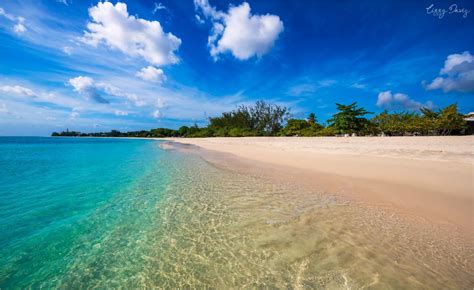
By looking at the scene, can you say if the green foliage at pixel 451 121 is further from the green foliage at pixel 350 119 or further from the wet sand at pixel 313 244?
the wet sand at pixel 313 244

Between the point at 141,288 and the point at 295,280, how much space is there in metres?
1.99

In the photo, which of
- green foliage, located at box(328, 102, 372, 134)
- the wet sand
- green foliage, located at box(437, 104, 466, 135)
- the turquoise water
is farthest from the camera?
green foliage, located at box(328, 102, 372, 134)

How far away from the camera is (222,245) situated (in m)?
3.48

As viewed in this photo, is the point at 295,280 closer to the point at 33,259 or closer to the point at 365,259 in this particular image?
the point at 365,259

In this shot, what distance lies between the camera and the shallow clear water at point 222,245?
104 inches

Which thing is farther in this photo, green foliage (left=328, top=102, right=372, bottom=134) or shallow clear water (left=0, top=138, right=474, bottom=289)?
green foliage (left=328, top=102, right=372, bottom=134)

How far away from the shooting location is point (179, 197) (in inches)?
240

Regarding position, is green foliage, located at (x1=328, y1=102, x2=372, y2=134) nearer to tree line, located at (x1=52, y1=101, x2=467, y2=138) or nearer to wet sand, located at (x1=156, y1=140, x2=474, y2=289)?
tree line, located at (x1=52, y1=101, x2=467, y2=138)

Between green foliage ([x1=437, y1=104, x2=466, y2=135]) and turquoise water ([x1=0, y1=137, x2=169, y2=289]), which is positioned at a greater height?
green foliage ([x1=437, y1=104, x2=466, y2=135])

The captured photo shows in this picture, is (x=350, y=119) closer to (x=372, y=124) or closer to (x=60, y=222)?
(x=372, y=124)

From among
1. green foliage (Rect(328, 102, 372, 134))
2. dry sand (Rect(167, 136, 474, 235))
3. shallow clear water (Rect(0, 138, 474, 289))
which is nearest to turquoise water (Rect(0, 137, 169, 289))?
shallow clear water (Rect(0, 138, 474, 289))

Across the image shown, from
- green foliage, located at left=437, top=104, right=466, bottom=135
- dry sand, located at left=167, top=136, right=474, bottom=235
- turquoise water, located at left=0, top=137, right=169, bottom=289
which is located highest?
green foliage, located at left=437, top=104, right=466, bottom=135

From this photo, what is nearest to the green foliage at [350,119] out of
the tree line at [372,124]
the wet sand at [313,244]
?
the tree line at [372,124]

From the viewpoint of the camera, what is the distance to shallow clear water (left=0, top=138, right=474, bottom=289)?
2641 mm
